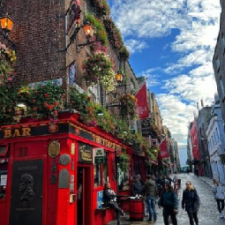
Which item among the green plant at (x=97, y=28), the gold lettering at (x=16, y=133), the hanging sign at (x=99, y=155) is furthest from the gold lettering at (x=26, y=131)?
Result: the green plant at (x=97, y=28)

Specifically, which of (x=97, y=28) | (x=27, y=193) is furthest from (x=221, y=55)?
(x=27, y=193)

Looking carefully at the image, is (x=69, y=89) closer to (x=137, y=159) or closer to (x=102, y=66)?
(x=102, y=66)

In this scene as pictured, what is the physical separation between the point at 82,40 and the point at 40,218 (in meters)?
7.69

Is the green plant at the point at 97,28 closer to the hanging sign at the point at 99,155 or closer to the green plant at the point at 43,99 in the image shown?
the green plant at the point at 43,99

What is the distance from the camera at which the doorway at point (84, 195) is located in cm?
900

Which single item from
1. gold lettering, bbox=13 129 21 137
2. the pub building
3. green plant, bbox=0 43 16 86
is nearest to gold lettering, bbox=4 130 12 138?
the pub building

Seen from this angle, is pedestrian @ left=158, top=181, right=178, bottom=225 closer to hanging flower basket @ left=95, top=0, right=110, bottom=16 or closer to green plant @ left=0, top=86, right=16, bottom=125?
green plant @ left=0, top=86, right=16, bottom=125

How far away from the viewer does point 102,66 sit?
9773mm

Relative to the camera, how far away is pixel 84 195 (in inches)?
363

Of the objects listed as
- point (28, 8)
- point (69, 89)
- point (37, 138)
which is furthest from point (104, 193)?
point (28, 8)

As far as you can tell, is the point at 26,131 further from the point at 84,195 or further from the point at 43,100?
the point at 84,195

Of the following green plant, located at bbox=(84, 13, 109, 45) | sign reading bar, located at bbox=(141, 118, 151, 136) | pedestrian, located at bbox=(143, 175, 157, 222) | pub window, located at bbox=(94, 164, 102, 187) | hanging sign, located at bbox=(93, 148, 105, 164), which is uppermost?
green plant, located at bbox=(84, 13, 109, 45)

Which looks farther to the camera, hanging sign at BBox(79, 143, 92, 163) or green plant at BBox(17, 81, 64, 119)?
hanging sign at BBox(79, 143, 92, 163)

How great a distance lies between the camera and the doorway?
9.00 m
